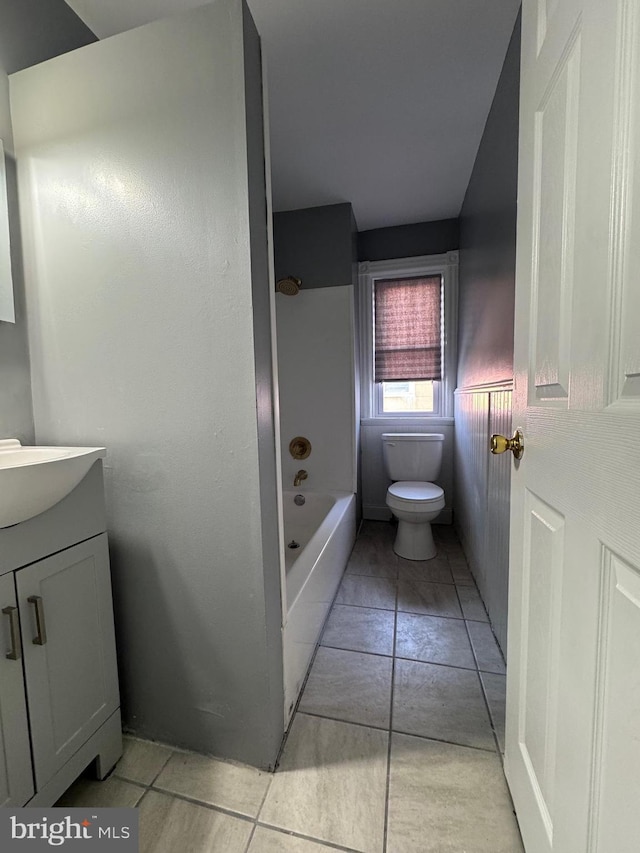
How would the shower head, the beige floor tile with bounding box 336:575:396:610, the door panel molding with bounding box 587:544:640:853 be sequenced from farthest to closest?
the shower head → the beige floor tile with bounding box 336:575:396:610 → the door panel molding with bounding box 587:544:640:853

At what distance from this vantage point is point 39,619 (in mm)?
820

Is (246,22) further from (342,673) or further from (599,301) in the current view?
(342,673)

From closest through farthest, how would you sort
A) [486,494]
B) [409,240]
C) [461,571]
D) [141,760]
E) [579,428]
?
[579,428] → [141,760] → [486,494] → [461,571] → [409,240]

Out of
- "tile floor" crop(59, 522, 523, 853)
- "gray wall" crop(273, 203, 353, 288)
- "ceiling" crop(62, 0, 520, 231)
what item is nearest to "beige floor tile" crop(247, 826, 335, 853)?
"tile floor" crop(59, 522, 523, 853)

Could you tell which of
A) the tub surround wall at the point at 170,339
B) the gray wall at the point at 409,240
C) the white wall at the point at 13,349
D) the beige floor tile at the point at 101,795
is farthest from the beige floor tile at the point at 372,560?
the gray wall at the point at 409,240

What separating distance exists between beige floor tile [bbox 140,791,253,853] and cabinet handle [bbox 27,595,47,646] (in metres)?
0.55

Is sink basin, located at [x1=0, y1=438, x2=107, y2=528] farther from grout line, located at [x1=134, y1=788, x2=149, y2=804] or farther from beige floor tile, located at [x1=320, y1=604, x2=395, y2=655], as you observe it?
beige floor tile, located at [x1=320, y1=604, x2=395, y2=655]

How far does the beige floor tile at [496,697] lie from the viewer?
115 centimetres

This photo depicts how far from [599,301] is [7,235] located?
4.89ft

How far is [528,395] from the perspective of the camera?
825 millimetres

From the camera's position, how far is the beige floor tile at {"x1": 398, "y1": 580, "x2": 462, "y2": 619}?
5.80 ft

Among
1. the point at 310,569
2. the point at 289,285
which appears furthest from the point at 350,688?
the point at 289,285

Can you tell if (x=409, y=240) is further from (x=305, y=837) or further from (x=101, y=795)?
(x=101, y=795)

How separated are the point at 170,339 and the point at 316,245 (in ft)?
5.99
